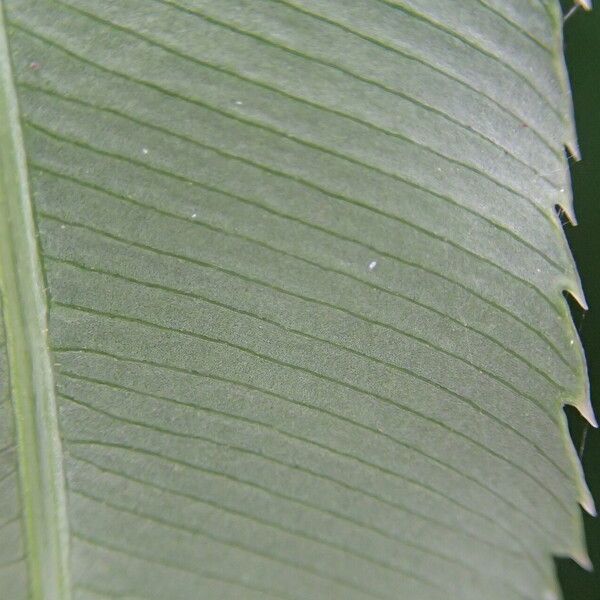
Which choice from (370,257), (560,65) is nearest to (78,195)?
(370,257)

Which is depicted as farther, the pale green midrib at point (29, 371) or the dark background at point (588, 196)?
the dark background at point (588, 196)

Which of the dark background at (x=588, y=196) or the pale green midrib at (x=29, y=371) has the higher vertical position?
the dark background at (x=588, y=196)

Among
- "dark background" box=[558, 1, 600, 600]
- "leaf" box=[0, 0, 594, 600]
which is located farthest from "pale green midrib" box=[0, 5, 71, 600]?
"dark background" box=[558, 1, 600, 600]

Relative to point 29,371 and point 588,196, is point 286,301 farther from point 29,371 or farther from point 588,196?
point 588,196

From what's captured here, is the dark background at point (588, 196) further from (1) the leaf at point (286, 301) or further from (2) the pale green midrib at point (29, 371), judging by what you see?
(2) the pale green midrib at point (29, 371)

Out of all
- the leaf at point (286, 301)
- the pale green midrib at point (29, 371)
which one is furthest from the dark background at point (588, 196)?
the pale green midrib at point (29, 371)

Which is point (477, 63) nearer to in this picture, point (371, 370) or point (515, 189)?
point (515, 189)

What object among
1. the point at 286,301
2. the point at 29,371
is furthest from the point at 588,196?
the point at 29,371
